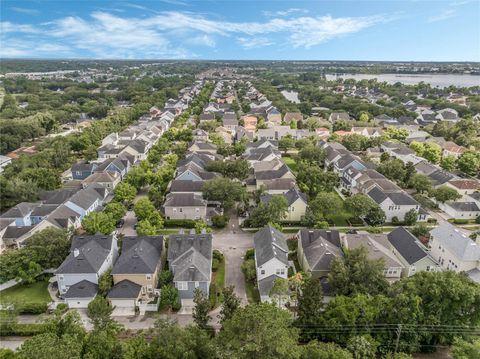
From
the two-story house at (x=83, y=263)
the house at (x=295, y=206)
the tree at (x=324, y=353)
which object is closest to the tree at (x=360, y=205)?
the house at (x=295, y=206)

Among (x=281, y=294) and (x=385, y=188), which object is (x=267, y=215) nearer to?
(x=281, y=294)

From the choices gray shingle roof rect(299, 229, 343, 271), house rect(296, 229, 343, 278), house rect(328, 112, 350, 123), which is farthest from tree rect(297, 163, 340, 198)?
house rect(328, 112, 350, 123)

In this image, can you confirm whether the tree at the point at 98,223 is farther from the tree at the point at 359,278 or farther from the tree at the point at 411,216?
the tree at the point at 411,216

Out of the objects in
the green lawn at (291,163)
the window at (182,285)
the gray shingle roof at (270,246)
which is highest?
the gray shingle roof at (270,246)

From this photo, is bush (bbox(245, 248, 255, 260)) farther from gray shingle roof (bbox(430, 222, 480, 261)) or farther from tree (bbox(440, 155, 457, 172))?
tree (bbox(440, 155, 457, 172))

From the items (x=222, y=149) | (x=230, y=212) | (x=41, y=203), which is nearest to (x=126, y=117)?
(x=222, y=149)
